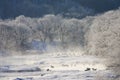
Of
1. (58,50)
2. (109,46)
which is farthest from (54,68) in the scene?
(58,50)

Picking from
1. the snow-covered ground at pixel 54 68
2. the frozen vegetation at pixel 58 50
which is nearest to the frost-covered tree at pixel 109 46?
the frozen vegetation at pixel 58 50

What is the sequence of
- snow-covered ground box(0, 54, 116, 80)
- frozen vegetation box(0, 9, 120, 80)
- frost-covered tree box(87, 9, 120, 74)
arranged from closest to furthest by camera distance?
Answer: snow-covered ground box(0, 54, 116, 80)
frozen vegetation box(0, 9, 120, 80)
frost-covered tree box(87, 9, 120, 74)

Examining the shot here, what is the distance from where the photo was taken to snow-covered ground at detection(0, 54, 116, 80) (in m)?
20.5

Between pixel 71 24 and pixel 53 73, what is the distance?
1988cm

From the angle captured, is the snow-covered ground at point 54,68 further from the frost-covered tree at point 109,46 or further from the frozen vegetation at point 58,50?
the frost-covered tree at point 109,46

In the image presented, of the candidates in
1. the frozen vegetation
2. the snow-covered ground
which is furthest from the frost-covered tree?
the snow-covered ground

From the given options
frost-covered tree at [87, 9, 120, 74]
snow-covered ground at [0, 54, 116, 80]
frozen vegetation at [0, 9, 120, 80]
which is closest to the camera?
snow-covered ground at [0, 54, 116, 80]

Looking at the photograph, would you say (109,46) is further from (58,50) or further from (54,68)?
(58,50)

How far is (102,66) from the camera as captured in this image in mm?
23484

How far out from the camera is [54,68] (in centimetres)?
2394

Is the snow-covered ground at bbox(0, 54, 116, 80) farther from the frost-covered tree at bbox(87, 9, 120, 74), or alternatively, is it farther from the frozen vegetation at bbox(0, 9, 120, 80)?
the frost-covered tree at bbox(87, 9, 120, 74)

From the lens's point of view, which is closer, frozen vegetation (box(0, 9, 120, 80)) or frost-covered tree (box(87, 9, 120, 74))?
frozen vegetation (box(0, 9, 120, 80))

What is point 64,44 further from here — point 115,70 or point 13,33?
point 115,70

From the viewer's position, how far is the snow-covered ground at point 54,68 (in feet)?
67.4
